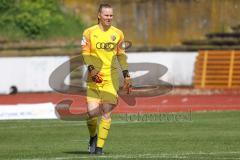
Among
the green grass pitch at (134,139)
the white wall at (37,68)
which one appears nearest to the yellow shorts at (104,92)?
the green grass pitch at (134,139)

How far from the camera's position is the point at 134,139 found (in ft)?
54.5

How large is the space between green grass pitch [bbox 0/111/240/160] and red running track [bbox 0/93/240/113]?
3925 mm

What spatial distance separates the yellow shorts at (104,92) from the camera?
1322 cm

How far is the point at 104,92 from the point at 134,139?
3568mm

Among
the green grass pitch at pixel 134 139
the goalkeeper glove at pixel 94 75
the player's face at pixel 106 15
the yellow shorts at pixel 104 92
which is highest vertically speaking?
the player's face at pixel 106 15

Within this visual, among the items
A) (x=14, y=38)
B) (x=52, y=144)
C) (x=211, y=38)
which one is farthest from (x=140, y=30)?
(x=52, y=144)

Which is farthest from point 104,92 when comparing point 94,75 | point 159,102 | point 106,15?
point 159,102

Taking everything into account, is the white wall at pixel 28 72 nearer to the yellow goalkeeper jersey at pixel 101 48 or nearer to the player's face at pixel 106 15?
the yellow goalkeeper jersey at pixel 101 48

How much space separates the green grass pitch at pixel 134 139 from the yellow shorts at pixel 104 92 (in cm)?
86

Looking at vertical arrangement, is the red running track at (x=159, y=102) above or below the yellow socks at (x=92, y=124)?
below

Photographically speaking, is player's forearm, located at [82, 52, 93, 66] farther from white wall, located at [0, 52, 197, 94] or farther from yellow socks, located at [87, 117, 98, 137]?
white wall, located at [0, 52, 197, 94]

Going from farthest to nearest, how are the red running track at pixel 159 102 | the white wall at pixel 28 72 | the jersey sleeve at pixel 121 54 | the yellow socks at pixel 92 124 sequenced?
the white wall at pixel 28 72, the red running track at pixel 159 102, the yellow socks at pixel 92 124, the jersey sleeve at pixel 121 54

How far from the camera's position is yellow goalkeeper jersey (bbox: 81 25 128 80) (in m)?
13.3

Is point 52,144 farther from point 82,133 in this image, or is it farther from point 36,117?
point 36,117
